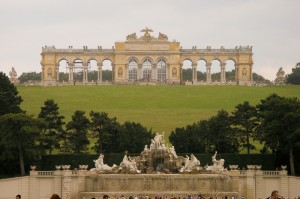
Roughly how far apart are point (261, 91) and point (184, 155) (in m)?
35.5

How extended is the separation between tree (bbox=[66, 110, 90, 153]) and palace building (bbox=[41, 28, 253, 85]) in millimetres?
46165

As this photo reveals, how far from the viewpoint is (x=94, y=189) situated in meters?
44.6

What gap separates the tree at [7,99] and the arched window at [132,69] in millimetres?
45057

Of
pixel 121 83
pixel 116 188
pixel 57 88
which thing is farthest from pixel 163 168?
pixel 121 83

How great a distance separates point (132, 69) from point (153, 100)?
2487 cm

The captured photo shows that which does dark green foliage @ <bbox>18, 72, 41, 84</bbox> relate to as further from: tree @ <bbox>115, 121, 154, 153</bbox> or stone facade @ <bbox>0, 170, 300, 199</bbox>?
stone facade @ <bbox>0, 170, 300, 199</bbox>

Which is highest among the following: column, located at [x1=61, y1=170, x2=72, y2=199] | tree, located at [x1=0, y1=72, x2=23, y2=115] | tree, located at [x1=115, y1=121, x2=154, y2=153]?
tree, located at [x1=0, y1=72, x2=23, y2=115]

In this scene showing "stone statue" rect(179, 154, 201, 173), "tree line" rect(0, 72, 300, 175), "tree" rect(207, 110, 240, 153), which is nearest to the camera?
"stone statue" rect(179, 154, 201, 173)

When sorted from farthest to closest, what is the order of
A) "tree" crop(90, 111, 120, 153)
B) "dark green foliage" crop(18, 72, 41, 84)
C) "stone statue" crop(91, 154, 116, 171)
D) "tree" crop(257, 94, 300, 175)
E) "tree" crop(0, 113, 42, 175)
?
"dark green foliage" crop(18, 72, 41, 84), "tree" crop(90, 111, 120, 153), "tree" crop(0, 113, 42, 175), "tree" crop(257, 94, 300, 175), "stone statue" crop(91, 154, 116, 171)

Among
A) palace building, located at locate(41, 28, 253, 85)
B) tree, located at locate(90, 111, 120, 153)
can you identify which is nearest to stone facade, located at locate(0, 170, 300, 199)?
tree, located at locate(90, 111, 120, 153)

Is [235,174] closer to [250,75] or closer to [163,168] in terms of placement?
[163,168]

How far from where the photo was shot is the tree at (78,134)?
2093 inches

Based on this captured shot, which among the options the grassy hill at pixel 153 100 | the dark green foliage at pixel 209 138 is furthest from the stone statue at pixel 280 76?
the dark green foliage at pixel 209 138

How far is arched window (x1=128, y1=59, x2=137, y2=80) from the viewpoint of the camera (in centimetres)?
10246
